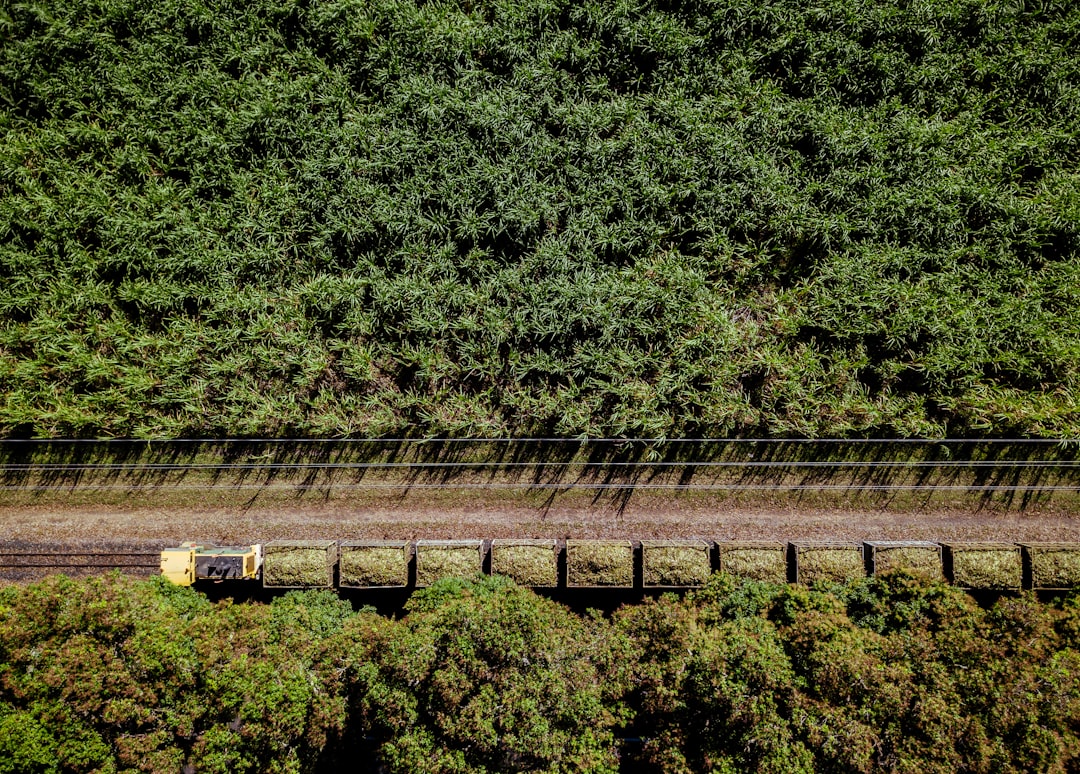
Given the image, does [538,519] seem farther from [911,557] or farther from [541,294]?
[911,557]

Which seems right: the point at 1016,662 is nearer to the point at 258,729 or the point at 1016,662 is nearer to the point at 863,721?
the point at 863,721

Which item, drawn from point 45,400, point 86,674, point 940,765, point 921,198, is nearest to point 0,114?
point 45,400

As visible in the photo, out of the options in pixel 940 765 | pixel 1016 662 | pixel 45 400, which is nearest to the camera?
pixel 940 765

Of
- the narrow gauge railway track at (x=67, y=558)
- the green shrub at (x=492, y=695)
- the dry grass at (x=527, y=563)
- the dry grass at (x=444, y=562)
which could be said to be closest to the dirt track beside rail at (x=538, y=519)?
the narrow gauge railway track at (x=67, y=558)

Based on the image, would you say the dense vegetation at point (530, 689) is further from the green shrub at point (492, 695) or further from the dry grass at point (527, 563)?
the dry grass at point (527, 563)

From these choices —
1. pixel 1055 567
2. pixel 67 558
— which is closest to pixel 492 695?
pixel 67 558

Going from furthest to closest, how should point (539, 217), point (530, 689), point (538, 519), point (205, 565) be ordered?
point (538, 519) < point (539, 217) < point (205, 565) < point (530, 689)

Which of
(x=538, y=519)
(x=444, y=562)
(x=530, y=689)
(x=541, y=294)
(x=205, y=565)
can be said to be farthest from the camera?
(x=538, y=519)
